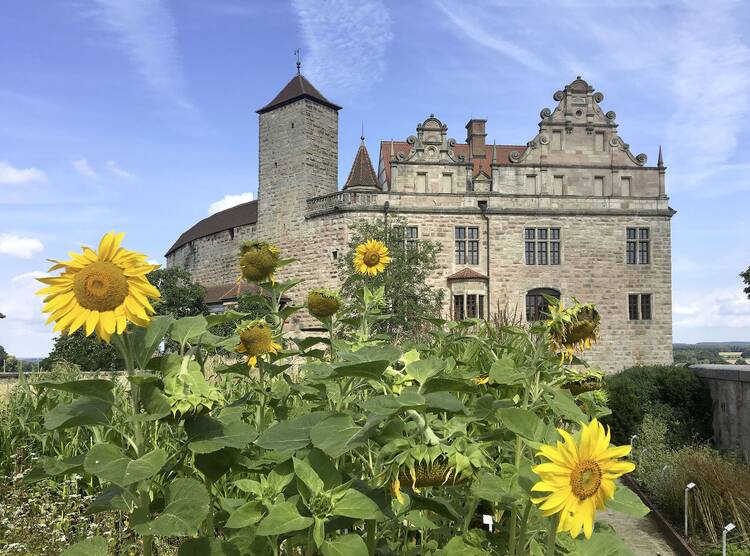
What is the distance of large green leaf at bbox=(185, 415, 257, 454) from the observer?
1480mm

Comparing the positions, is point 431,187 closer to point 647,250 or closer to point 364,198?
point 364,198

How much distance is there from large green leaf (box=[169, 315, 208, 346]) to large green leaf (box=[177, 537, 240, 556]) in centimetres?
54

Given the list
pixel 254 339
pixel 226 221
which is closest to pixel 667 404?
pixel 254 339

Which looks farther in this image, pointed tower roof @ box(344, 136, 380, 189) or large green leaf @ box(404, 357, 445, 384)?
pointed tower roof @ box(344, 136, 380, 189)

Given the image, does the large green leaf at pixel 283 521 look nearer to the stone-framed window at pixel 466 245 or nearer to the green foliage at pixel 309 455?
the green foliage at pixel 309 455

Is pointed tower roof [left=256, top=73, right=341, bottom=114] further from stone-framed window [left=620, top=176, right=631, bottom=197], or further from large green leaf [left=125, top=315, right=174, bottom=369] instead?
large green leaf [left=125, top=315, right=174, bottom=369]

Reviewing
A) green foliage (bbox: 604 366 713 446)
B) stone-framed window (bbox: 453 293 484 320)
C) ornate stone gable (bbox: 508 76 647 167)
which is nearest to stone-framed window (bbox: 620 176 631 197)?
ornate stone gable (bbox: 508 76 647 167)

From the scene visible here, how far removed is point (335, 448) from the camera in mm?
1278

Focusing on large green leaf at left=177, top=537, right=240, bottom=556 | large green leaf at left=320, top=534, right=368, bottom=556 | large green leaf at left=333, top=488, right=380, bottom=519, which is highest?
large green leaf at left=333, top=488, right=380, bottom=519

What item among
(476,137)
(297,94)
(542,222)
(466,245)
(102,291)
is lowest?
(102,291)

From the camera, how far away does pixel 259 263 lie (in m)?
2.82

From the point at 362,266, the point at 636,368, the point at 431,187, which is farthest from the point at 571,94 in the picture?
the point at 362,266

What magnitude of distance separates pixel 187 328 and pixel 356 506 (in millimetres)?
754

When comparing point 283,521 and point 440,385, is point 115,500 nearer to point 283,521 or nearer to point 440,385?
point 283,521
